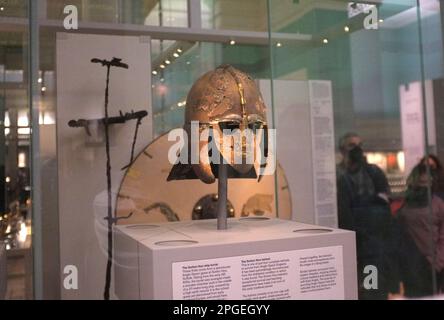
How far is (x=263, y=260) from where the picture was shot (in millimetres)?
1553

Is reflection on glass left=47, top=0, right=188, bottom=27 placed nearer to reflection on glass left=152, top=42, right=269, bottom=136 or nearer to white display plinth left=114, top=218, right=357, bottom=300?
reflection on glass left=152, top=42, right=269, bottom=136

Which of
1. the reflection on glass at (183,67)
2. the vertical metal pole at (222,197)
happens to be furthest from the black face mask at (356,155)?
the vertical metal pole at (222,197)

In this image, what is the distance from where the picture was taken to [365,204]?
2.62 meters

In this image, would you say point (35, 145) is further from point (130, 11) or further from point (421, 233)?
point (421, 233)

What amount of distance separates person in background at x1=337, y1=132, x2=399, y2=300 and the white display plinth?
661 millimetres

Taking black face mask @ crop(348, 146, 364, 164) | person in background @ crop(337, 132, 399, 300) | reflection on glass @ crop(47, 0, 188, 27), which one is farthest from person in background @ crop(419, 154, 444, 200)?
reflection on glass @ crop(47, 0, 188, 27)

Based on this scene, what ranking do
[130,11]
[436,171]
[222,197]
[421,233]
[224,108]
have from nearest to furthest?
[224,108] → [222,197] → [436,171] → [421,233] → [130,11]

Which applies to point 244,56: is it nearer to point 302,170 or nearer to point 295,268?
point 302,170

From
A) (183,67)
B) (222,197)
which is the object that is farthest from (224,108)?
(183,67)

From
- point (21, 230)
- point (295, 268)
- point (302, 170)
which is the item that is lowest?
point (295, 268)

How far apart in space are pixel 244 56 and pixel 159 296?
1.80m

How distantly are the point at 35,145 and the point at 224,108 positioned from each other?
70 centimetres

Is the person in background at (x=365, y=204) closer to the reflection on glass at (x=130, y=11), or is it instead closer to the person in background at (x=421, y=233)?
the person in background at (x=421, y=233)

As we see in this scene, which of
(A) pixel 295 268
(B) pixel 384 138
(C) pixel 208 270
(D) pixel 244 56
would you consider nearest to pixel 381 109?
(B) pixel 384 138
